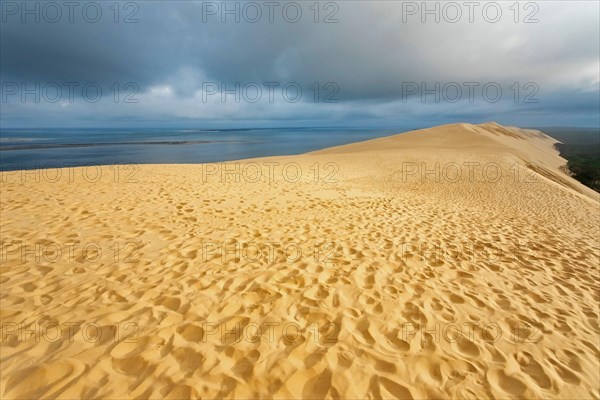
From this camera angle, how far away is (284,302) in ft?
14.6

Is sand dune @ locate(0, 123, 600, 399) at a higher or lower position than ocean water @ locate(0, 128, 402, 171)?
lower

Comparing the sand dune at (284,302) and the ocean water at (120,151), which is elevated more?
the ocean water at (120,151)

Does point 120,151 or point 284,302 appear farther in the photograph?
point 120,151

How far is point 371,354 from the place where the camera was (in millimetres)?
3533

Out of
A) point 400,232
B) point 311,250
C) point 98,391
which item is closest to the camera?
point 98,391

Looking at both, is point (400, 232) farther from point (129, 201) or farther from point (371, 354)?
point (129, 201)

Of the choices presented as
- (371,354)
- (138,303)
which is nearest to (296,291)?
(371,354)

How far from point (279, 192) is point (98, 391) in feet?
31.8

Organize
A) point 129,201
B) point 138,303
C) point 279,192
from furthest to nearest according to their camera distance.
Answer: point 279,192, point 129,201, point 138,303

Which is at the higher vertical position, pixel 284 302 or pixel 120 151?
pixel 120 151

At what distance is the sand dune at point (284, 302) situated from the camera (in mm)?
3188

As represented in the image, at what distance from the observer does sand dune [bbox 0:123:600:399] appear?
319 centimetres

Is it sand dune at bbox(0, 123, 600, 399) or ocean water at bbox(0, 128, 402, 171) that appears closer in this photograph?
sand dune at bbox(0, 123, 600, 399)

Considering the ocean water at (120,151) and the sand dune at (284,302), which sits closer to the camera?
the sand dune at (284,302)
